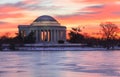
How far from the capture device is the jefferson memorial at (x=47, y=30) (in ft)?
486

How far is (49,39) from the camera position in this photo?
490ft

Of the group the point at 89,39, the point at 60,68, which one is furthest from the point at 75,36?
the point at 60,68

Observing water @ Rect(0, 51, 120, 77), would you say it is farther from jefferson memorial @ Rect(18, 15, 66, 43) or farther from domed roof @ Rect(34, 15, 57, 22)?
domed roof @ Rect(34, 15, 57, 22)

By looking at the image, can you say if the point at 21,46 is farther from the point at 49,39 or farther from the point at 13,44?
the point at 49,39

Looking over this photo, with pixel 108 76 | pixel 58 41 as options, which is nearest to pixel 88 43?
pixel 58 41

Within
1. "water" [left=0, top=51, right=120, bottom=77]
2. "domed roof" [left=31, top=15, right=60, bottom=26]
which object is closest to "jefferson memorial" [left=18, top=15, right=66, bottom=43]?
"domed roof" [left=31, top=15, right=60, bottom=26]

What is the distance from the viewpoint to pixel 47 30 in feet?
490

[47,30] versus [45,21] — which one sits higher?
[45,21]

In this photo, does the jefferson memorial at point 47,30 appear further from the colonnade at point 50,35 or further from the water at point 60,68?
the water at point 60,68

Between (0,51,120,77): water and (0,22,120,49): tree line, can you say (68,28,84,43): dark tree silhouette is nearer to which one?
(0,22,120,49): tree line

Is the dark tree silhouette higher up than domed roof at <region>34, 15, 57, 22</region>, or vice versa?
domed roof at <region>34, 15, 57, 22</region>

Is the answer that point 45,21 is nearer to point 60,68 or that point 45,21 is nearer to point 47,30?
point 47,30

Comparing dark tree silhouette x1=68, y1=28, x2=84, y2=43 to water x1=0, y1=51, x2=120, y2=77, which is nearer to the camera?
water x1=0, y1=51, x2=120, y2=77

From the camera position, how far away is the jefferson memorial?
148 m
